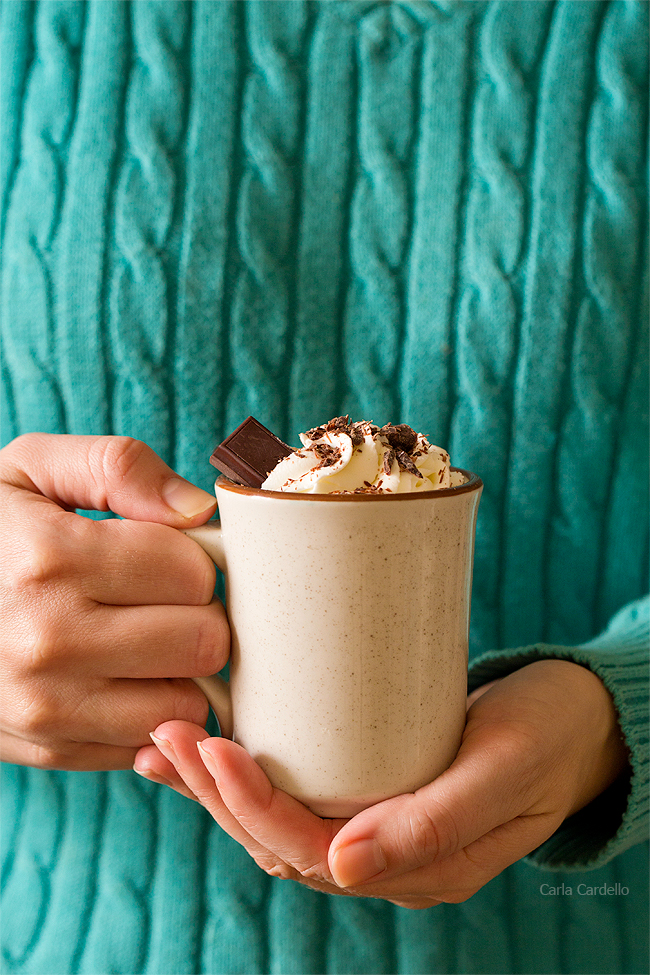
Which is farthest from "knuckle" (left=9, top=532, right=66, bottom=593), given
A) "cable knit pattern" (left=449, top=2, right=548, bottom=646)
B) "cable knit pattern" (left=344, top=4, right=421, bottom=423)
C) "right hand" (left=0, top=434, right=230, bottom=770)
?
"cable knit pattern" (left=449, top=2, right=548, bottom=646)

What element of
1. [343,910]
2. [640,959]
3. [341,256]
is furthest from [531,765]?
[341,256]

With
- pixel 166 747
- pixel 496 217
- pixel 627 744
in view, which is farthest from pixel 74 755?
pixel 496 217

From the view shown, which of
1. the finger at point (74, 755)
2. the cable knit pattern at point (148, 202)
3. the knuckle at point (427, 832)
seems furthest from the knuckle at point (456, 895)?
the cable knit pattern at point (148, 202)

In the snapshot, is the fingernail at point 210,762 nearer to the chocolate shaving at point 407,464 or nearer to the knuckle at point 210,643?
the knuckle at point 210,643

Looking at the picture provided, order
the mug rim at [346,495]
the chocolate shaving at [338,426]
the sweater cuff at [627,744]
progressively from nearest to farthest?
the mug rim at [346,495]
the chocolate shaving at [338,426]
the sweater cuff at [627,744]

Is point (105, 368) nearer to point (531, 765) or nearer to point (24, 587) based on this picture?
point (24, 587)
